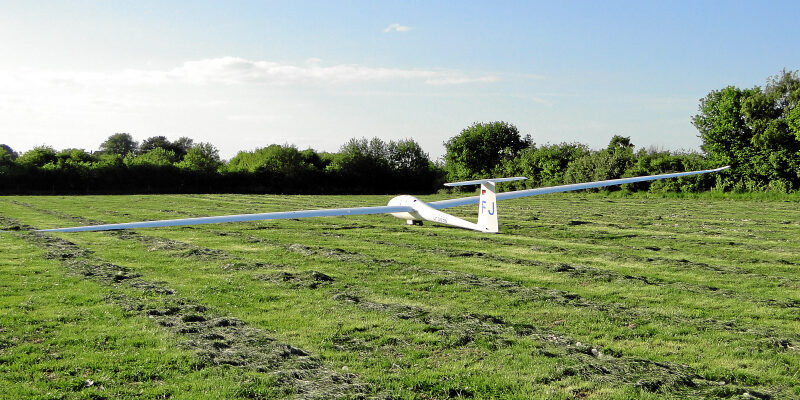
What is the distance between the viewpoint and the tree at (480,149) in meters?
83.1

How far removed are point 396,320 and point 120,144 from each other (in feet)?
534

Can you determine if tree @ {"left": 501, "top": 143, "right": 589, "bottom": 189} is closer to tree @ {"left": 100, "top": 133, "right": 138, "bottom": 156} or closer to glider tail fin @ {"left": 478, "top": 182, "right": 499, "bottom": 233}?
glider tail fin @ {"left": 478, "top": 182, "right": 499, "bottom": 233}

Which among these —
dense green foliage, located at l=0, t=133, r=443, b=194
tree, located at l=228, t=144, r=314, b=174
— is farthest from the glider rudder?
tree, located at l=228, t=144, r=314, b=174

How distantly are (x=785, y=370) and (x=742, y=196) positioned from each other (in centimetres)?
4645

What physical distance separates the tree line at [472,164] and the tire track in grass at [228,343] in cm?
4952

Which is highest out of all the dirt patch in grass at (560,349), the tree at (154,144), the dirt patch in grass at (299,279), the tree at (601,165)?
the tree at (154,144)

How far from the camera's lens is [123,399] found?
6.18m

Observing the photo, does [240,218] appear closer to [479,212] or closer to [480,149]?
[479,212]

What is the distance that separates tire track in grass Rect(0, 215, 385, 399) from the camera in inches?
259

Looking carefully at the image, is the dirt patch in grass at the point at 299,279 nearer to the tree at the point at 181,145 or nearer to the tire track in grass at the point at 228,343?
the tire track in grass at the point at 228,343

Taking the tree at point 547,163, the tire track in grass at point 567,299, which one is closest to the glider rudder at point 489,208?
the tire track in grass at point 567,299

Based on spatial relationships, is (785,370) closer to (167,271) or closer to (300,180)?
(167,271)

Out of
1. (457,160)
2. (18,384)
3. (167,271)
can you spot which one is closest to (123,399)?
(18,384)

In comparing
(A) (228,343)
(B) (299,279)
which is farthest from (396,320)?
(B) (299,279)
